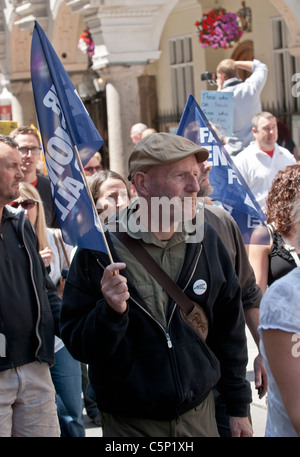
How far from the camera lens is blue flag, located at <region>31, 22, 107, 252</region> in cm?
350

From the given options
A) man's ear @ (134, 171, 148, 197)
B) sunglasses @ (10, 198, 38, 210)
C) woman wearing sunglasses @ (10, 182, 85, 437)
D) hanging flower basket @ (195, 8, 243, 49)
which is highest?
hanging flower basket @ (195, 8, 243, 49)

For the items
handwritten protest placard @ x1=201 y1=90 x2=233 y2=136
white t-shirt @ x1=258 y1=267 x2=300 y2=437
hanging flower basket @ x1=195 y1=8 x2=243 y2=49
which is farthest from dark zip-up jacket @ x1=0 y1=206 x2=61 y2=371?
hanging flower basket @ x1=195 y1=8 x2=243 y2=49

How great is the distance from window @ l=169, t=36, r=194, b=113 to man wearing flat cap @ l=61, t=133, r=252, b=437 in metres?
14.8

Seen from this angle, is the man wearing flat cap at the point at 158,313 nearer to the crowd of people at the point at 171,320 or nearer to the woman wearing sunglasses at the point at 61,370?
the crowd of people at the point at 171,320

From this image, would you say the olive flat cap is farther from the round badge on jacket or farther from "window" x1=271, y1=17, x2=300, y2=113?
"window" x1=271, y1=17, x2=300, y2=113

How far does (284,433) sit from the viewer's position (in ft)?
8.75

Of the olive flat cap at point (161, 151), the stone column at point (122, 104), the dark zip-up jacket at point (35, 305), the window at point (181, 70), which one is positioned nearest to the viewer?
the olive flat cap at point (161, 151)

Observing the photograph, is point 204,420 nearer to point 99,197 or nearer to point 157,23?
point 99,197

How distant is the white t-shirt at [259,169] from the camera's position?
322 inches

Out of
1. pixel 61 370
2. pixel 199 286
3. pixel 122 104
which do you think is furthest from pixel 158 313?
pixel 122 104

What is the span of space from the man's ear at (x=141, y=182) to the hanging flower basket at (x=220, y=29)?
11746 millimetres

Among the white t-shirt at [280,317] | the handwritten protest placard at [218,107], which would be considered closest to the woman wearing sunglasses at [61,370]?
the white t-shirt at [280,317]

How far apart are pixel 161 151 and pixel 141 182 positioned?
0.55 ft
